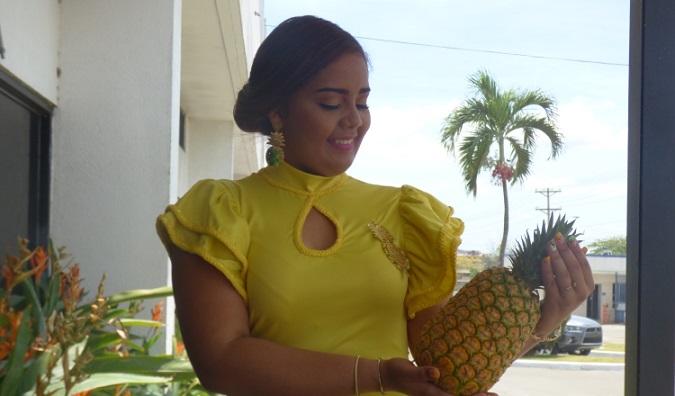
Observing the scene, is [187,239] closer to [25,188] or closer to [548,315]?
[548,315]

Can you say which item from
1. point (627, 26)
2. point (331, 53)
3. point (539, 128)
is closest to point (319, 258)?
point (331, 53)

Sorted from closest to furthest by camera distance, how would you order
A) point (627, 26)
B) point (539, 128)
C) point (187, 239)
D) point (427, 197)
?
point (187, 239) < point (427, 197) < point (627, 26) < point (539, 128)

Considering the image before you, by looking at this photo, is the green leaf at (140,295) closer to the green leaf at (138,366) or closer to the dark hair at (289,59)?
the green leaf at (138,366)

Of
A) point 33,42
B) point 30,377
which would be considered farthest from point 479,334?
point 33,42

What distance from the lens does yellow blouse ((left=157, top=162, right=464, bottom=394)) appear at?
138 cm

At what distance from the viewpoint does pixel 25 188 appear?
11.5 ft

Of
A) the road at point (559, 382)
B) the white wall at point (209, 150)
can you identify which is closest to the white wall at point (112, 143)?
the white wall at point (209, 150)

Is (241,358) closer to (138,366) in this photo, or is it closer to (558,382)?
(138,366)

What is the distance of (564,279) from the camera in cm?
134

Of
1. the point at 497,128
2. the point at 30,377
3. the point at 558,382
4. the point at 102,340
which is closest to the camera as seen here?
the point at 30,377

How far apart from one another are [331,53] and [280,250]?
33cm

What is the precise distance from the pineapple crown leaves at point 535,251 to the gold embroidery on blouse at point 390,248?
7.2 inches

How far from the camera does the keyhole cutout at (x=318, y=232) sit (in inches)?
57.2

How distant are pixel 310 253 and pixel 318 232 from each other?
59mm
